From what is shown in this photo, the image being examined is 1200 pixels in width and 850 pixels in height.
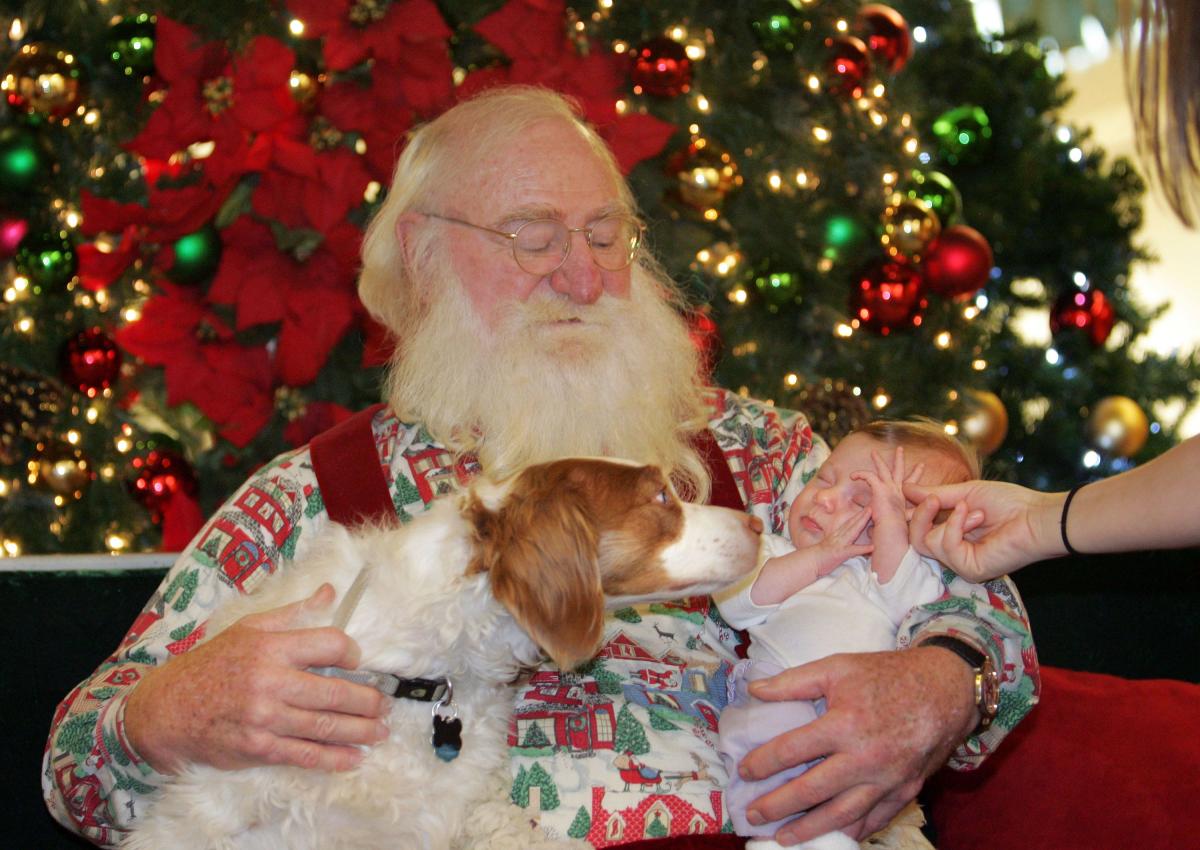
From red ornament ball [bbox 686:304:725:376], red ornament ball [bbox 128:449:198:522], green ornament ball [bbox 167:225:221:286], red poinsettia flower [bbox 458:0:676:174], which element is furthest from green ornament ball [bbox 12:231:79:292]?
red ornament ball [bbox 686:304:725:376]

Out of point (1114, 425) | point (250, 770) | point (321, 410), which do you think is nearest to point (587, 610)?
point (250, 770)

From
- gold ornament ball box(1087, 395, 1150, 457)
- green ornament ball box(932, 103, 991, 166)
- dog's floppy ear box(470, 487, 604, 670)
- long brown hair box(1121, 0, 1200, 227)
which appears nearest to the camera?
long brown hair box(1121, 0, 1200, 227)

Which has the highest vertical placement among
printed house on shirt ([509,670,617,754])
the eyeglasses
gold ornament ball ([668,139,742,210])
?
the eyeglasses

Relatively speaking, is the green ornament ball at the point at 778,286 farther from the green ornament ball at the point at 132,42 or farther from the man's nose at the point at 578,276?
the green ornament ball at the point at 132,42

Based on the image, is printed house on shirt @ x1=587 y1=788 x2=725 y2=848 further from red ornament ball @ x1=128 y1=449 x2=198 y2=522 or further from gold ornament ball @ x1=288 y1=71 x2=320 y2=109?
gold ornament ball @ x1=288 y1=71 x2=320 y2=109

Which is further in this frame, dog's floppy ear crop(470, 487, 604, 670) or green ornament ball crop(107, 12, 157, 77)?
green ornament ball crop(107, 12, 157, 77)

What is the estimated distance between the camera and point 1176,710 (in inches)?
83.1

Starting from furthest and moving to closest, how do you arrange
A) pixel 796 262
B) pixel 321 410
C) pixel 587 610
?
1. pixel 796 262
2. pixel 321 410
3. pixel 587 610

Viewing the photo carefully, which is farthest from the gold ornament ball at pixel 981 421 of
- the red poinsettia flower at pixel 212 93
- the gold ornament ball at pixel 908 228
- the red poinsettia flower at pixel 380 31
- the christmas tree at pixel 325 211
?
the red poinsettia flower at pixel 212 93

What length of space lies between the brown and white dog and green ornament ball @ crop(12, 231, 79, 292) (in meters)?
2.11

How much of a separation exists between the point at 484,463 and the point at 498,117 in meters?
0.74

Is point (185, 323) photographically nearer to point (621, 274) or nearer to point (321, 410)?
point (321, 410)

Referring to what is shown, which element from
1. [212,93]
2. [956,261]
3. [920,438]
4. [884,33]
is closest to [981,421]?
[956,261]

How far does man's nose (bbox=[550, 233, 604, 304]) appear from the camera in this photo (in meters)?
2.30
